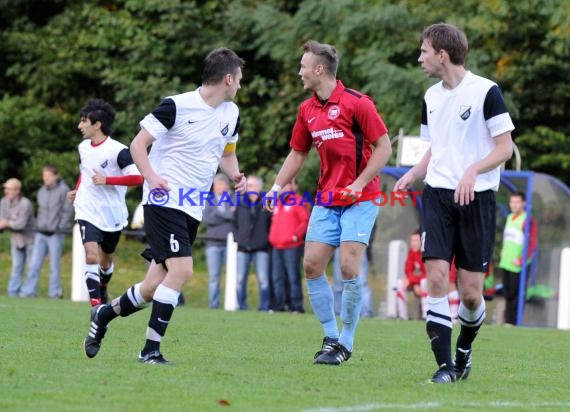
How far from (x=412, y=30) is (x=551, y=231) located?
26.1ft

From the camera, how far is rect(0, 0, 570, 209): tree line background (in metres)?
25.6

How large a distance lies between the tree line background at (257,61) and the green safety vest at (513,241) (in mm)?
6265

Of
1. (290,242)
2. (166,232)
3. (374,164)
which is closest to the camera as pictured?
(166,232)

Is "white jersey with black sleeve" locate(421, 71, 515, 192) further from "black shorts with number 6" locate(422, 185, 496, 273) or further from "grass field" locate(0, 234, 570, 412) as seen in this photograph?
"grass field" locate(0, 234, 570, 412)

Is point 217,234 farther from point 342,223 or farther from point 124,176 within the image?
point 342,223

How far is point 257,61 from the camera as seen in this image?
32219 mm

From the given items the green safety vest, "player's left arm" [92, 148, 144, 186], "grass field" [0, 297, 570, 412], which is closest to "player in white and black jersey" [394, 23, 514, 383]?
"grass field" [0, 297, 570, 412]

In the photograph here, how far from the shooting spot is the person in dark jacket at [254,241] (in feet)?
68.4

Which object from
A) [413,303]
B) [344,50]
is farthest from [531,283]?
[344,50]

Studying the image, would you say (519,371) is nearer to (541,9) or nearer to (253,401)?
(253,401)

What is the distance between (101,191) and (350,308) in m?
4.97

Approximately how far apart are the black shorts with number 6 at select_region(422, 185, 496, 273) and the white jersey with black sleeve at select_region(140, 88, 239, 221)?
1725 millimetres

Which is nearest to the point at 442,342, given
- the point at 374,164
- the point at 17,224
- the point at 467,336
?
the point at 467,336

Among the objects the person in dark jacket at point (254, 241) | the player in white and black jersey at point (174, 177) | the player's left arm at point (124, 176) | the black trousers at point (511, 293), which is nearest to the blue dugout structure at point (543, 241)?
the black trousers at point (511, 293)
